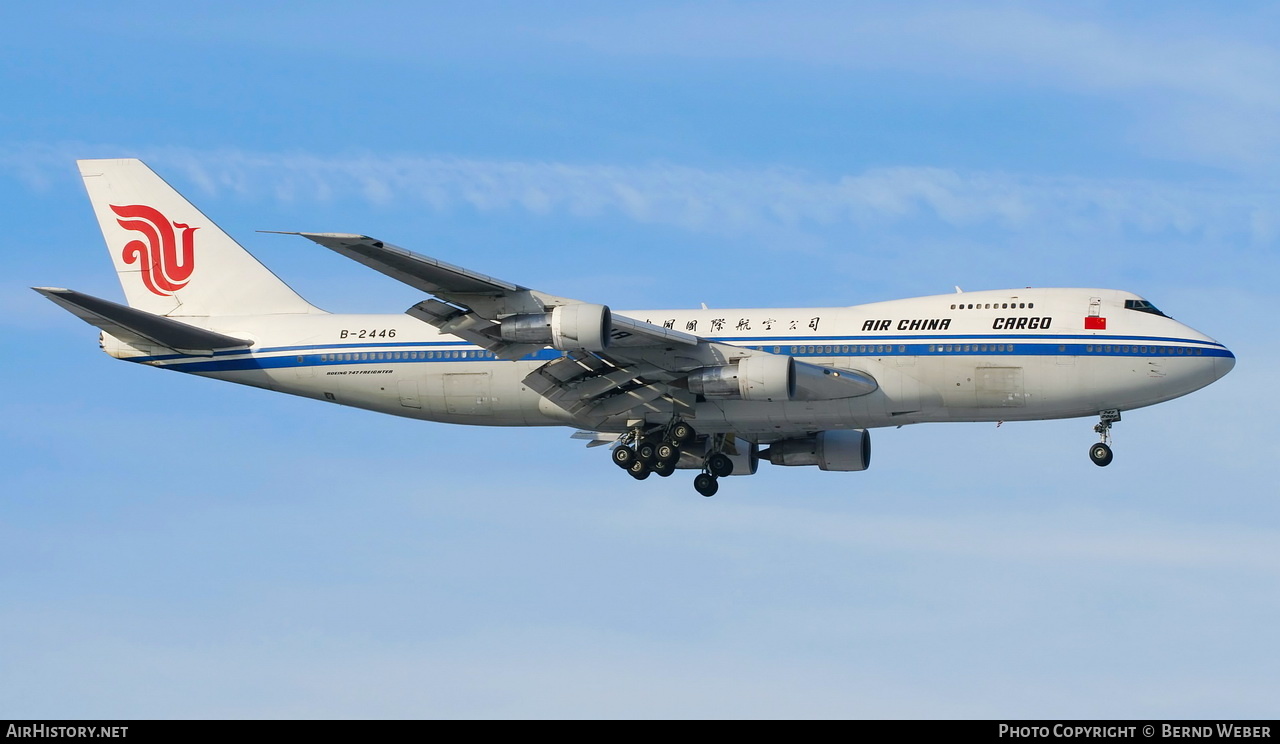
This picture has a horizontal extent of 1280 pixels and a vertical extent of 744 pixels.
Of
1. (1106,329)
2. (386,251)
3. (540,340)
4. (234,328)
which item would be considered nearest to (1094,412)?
(1106,329)

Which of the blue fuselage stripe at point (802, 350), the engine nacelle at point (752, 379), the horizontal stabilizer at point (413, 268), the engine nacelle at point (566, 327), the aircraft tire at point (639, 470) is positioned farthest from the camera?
the aircraft tire at point (639, 470)

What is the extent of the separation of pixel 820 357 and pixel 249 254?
21417 millimetres

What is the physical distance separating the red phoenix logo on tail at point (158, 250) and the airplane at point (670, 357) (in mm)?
112

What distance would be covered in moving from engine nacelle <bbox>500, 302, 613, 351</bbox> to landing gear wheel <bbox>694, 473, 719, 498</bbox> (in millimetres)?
9550

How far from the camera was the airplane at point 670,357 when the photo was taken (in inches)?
1825

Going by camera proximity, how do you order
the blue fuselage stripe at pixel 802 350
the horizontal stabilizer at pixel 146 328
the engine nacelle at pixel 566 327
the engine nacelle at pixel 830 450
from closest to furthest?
the engine nacelle at pixel 566 327 < the blue fuselage stripe at pixel 802 350 < the horizontal stabilizer at pixel 146 328 < the engine nacelle at pixel 830 450

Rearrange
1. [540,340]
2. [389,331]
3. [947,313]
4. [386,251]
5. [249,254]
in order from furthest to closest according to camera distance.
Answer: [249,254] → [389,331] → [947,313] → [540,340] → [386,251]

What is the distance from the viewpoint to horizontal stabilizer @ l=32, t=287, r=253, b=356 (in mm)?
48438

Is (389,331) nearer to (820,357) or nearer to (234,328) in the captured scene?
(234,328)

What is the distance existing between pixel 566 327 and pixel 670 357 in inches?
193

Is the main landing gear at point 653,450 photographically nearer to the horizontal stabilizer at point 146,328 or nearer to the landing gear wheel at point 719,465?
the landing gear wheel at point 719,465

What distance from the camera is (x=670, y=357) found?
47.9 m

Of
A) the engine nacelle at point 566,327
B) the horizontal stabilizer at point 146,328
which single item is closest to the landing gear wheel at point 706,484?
the engine nacelle at point 566,327

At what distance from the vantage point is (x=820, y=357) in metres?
48.4
